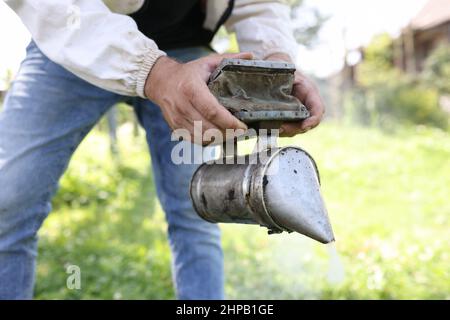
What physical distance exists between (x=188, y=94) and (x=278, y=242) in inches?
91.8

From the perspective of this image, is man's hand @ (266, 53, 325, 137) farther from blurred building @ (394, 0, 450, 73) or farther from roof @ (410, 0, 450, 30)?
roof @ (410, 0, 450, 30)

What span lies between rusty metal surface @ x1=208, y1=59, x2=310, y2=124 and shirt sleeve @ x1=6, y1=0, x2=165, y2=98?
0.61 feet

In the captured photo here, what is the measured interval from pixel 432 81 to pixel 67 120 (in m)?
14.7

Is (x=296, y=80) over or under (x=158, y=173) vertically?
over

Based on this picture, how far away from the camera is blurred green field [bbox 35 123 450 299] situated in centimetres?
249

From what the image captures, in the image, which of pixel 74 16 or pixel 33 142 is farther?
pixel 33 142

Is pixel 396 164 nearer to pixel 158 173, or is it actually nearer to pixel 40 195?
pixel 158 173

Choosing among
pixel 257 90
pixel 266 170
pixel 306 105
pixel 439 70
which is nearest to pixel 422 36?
pixel 439 70

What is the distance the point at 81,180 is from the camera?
5.19 meters

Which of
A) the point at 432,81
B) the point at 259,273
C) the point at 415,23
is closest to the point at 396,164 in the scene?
the point at 259,273

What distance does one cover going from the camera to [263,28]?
170cm

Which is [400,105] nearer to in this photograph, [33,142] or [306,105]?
[306,105]

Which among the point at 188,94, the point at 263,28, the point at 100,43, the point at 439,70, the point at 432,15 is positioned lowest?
the point at 188,94

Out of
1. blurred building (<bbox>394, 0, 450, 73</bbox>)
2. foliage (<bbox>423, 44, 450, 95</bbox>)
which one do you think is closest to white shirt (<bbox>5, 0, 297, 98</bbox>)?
foliage (<bbox>423, 44, 450, 95</bbox>)
